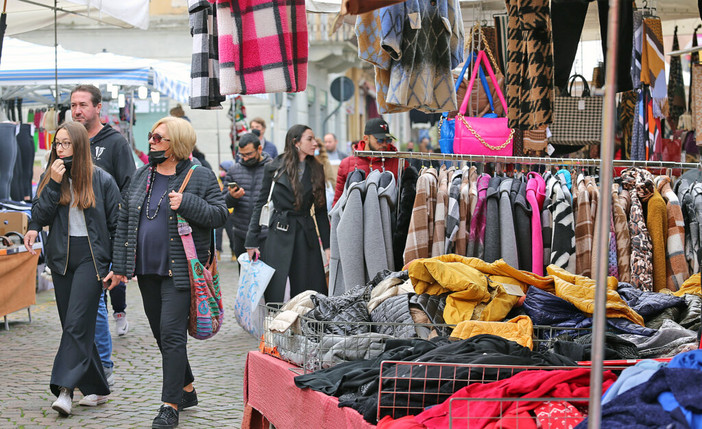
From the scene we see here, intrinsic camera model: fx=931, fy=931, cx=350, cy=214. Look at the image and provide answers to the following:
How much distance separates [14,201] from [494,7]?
673 cm

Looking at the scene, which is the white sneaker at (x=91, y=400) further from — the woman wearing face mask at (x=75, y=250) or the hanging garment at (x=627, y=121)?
the hanging garment at (x=627, y=121)

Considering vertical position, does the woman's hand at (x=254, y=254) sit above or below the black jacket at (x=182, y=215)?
below

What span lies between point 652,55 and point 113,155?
15.0ft

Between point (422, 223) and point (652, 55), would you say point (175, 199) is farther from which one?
point (652, 55)

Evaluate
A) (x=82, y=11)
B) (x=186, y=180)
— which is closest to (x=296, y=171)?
(x=186, y=180)

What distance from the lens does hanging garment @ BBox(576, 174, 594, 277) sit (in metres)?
5.55

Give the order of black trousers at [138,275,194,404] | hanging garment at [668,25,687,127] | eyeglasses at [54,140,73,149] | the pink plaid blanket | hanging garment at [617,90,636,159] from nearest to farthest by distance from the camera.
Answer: the pink plaid blanket, black trousers at [138,275,194,404], eyeglasses at [54,140,73,149], hanging garment at [617,90,636,159], hanging garment at [668,25,687,127]

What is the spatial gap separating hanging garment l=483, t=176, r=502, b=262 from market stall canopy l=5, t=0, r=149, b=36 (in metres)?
5.28

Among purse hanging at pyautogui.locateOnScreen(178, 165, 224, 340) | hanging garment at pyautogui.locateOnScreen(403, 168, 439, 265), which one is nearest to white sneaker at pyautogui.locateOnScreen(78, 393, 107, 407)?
purse hanging at pyautogui.locateOnScreen(178, 165, 224, 340)

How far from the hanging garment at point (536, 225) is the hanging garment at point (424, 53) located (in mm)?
863

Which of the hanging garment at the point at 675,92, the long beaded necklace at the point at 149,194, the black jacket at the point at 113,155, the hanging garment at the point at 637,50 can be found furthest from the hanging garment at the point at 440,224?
the hanging garment at the point at 675,92

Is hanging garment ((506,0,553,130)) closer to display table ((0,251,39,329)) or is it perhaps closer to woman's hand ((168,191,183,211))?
woman's hand ((168,191,183,211))

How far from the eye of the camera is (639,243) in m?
5.52

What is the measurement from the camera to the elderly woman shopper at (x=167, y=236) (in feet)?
18.9
